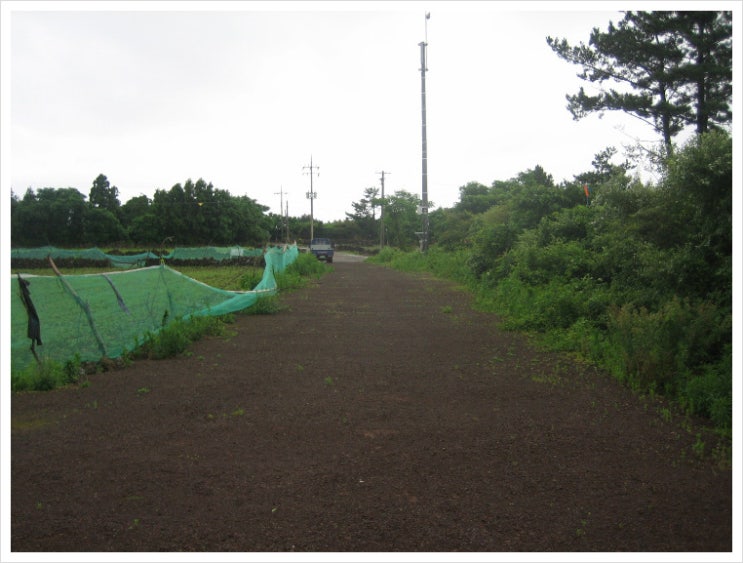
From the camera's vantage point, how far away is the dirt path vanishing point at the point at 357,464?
10.2 ft

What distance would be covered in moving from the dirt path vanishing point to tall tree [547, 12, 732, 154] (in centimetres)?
471

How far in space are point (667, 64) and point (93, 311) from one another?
9516 millimetres

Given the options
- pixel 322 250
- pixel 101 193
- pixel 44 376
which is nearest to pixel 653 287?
pixel 44 376

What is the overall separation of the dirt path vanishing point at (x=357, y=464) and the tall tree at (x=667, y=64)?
471 centimetres

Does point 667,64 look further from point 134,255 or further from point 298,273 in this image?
point 134,255

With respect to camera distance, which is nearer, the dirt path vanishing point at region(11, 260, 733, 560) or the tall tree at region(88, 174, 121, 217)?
the dirt path vanishing point at region(11, 260, 733, 560)

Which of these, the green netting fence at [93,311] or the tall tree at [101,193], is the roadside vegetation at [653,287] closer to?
the green netting fence at [93,311]

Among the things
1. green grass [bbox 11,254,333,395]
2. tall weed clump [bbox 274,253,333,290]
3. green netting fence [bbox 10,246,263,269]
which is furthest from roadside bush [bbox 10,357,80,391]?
tall weed clump [bbox 274,253,333,290]

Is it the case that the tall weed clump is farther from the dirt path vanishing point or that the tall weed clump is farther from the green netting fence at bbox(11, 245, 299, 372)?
the dirt path vanishing point

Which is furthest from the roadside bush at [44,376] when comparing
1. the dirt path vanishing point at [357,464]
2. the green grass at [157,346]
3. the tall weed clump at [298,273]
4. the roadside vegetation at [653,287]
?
the tall weed clump at [298,273]

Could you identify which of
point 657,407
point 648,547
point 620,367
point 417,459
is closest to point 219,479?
point 417,459

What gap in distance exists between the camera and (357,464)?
4082mm

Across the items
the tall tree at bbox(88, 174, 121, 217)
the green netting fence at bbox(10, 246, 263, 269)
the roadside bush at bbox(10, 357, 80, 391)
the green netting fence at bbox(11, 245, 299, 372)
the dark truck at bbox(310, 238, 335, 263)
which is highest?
the tall tree at bbox(88, 174, 121, 217)

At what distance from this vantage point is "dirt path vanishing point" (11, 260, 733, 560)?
3119 millimetres
